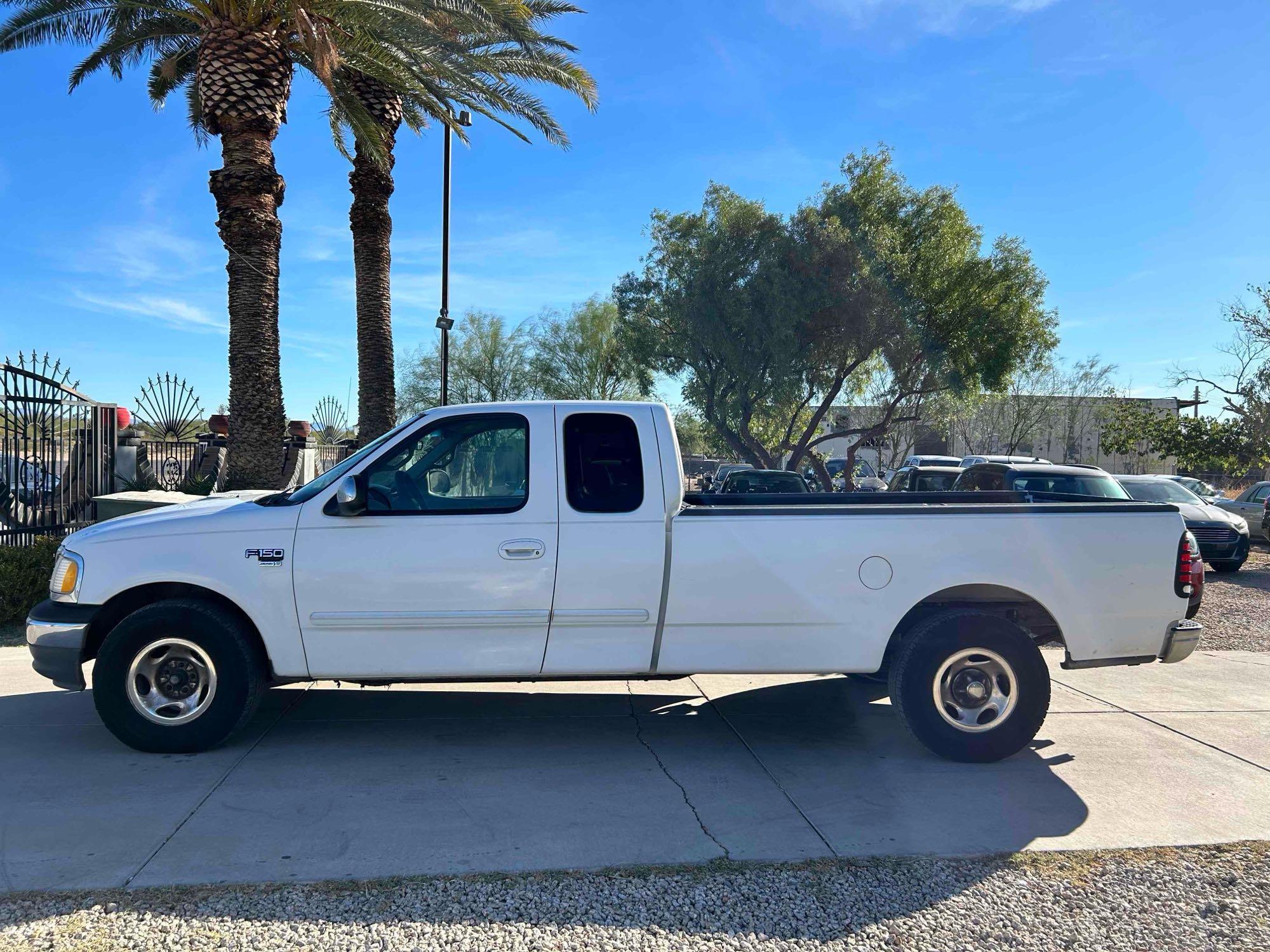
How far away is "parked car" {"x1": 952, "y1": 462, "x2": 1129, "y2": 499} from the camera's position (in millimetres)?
12734

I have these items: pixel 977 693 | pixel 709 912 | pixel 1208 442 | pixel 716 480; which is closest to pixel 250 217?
pixel 977 693

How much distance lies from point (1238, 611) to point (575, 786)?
10.3 metres

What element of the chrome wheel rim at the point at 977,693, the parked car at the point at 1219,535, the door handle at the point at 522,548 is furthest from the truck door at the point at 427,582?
the parked car at the point at 1219,535

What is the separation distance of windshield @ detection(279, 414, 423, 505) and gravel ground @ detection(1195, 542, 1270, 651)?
8.51m

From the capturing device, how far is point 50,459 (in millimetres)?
10133

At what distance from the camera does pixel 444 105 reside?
14.4m

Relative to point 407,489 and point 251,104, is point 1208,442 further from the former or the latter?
point 407,489

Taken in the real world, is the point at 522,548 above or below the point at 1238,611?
above

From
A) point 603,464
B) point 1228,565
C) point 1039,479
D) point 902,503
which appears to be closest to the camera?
point 603,464

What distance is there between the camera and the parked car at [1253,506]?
19309 millimetres

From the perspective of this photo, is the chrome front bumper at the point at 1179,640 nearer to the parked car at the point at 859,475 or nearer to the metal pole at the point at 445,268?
the metal pole at the point at 445,268

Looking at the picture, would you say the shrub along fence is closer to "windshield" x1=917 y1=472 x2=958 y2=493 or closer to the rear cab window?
the rear cab window

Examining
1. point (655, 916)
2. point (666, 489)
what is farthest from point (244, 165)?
point (655, 916)

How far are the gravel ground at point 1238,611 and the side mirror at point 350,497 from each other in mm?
8674
